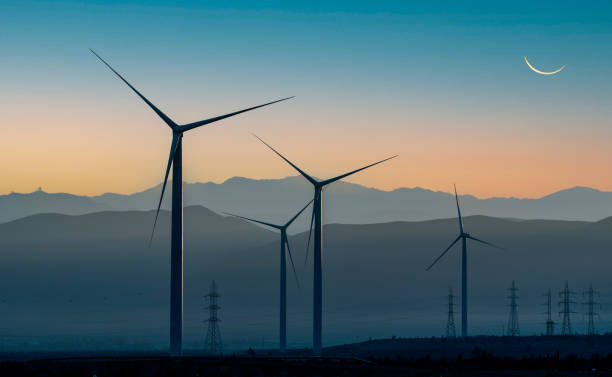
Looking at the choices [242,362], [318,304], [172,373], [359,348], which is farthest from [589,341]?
[172,373]

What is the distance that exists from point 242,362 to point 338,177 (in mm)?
31161

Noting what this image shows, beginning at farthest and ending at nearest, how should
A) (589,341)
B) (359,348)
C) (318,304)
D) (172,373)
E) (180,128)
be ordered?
1. (359,348)
2. (589,341)
3. (318,304)
4. (180,128)
5. (172,373)

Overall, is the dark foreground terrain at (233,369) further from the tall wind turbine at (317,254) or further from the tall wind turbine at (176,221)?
the tall wind turbine at (317,254)

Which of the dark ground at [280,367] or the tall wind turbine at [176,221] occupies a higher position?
the tall wind turbine at [176,221]

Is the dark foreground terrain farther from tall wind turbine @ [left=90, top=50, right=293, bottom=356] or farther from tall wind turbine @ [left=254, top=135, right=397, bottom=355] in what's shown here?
tall wind turbine @ [left=254, top=135, right=397, bottom=355]

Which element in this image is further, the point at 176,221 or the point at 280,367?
the point at 176,221

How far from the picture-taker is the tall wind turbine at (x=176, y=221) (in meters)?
67.1

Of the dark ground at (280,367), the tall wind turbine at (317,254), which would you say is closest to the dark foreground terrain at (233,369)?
the dark ground at (280,367)

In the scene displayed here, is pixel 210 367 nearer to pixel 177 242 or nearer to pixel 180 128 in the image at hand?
pixel 177 242

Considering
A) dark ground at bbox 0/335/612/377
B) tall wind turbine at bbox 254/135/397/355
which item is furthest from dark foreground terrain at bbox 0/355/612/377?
tall wind turbine at bbox 254/135/397/355

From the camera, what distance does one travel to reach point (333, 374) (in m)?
58.5

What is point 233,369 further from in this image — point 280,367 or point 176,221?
point 176,221

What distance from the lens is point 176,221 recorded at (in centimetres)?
6838

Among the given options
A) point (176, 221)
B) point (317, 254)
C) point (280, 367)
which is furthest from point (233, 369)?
point (317, 254)
